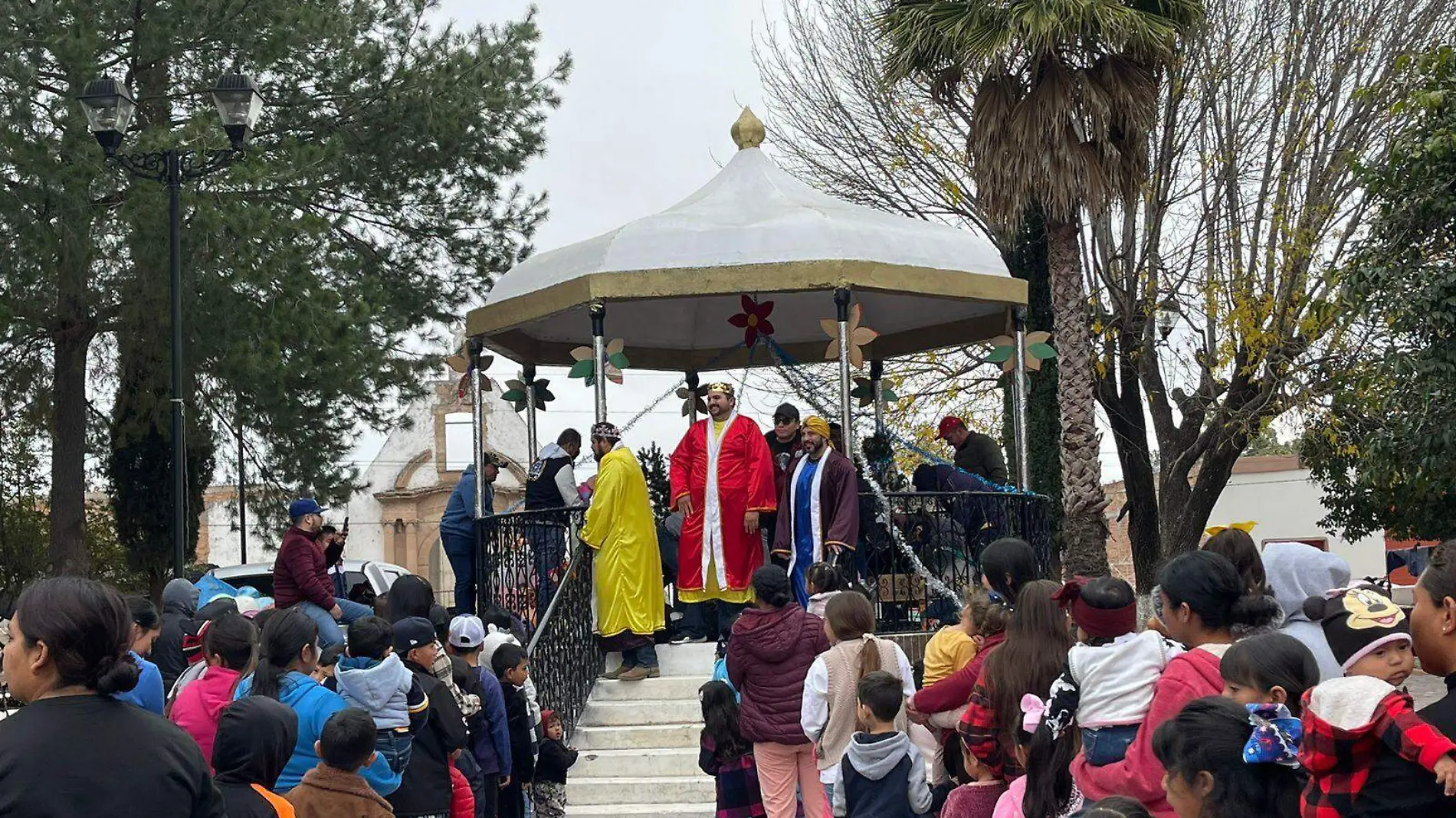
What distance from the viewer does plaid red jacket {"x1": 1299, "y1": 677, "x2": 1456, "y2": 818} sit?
372 centimetres

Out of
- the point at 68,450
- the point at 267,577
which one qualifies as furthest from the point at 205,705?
the point at 68,450

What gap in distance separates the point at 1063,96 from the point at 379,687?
14.6m

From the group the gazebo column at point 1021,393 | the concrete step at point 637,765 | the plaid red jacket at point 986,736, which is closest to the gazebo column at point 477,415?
the concrete step at point 637,765

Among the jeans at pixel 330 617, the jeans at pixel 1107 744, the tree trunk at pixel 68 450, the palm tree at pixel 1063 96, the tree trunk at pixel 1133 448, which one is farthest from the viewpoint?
the tree trunk at pixel 1133 448

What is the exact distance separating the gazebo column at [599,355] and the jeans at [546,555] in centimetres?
→ 97

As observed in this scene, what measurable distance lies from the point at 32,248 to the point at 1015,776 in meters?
16.1

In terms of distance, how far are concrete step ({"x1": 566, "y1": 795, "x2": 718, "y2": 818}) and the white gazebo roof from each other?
401cm

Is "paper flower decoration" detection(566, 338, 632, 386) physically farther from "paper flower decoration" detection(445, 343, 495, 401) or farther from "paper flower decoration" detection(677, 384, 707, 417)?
"paper flower decoration" detection(677, 384, 707, 417)

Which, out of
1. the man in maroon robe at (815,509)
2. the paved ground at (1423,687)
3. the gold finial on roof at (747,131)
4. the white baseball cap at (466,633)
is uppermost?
the gold finial on roof at (747,131)

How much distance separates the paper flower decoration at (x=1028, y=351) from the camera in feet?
45.6

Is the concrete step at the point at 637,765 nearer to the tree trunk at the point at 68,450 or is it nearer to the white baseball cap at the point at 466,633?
the white baseball cap at the point at 466,633

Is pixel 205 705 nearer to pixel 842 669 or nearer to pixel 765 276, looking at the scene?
pixel 842 669

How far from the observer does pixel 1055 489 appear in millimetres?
23984

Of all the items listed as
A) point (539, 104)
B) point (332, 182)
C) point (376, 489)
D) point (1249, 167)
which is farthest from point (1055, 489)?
point (376, 489)
